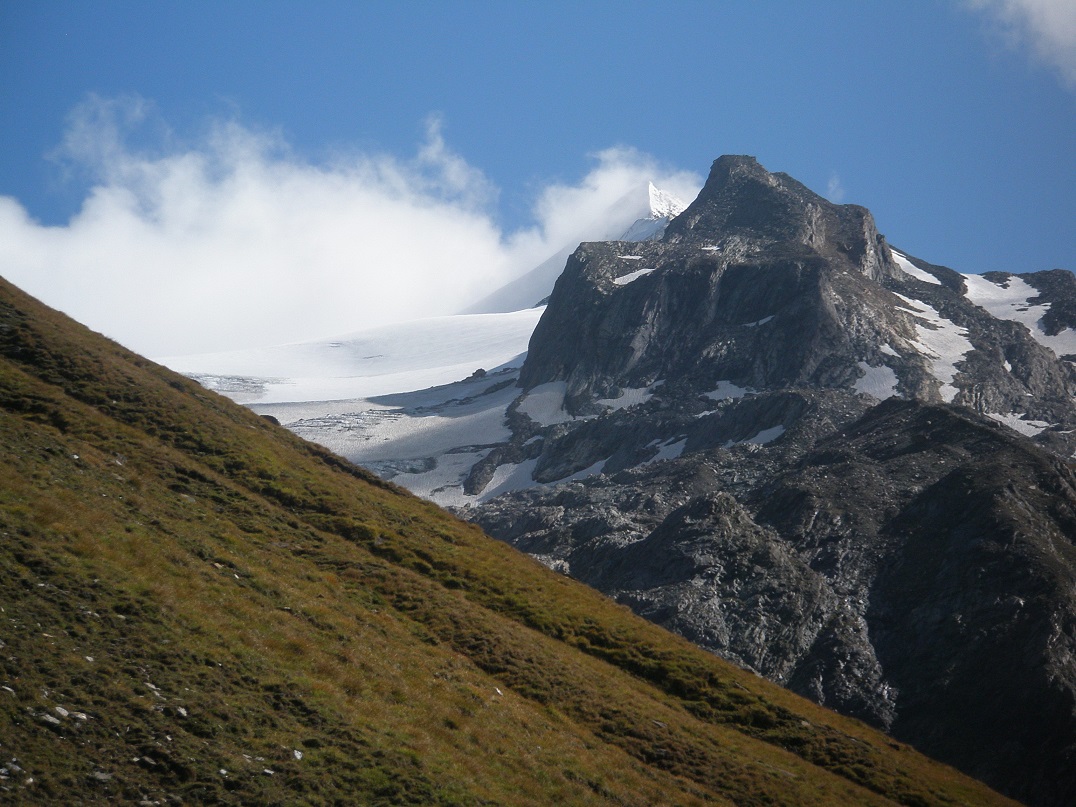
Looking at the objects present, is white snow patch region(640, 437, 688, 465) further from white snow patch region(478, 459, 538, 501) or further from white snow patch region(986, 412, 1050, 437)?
white snow patch region(986, 412, 1050, 437)

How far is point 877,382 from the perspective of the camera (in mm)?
186375

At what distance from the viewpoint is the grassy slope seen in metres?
20.1

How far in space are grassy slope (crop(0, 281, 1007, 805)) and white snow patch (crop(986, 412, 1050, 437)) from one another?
14735 cm

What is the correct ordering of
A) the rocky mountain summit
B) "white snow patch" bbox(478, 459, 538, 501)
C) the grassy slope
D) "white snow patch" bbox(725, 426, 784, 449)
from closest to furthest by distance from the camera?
the grassy slope, the rocky mountain summit, "white snow patch" bbox(725, 426, 784, 449), "white snow patch" bbox(478, 459, 538, 501)

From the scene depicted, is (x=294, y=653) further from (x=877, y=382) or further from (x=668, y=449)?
(x=877, y=382)

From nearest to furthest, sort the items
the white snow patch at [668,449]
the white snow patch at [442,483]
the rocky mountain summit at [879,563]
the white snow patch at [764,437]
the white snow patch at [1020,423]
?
the rocky mountain summit at [879,563]
the white snow patch at [764,437]
the white snow patch at [668,449]
the white snow patch at [1020,423]
the white snow patch at [442,483]

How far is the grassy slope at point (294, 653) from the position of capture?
2006 centimetres

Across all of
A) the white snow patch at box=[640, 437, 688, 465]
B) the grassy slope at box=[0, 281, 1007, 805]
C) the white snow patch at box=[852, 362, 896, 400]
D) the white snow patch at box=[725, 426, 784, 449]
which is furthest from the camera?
the white snow patch at box=[852, 362, 896, 400]

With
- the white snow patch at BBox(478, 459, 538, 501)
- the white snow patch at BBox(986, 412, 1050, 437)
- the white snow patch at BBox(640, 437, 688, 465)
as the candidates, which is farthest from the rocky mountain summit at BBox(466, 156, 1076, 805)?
the white snow patch at BBox(478, 459, 538, 501)

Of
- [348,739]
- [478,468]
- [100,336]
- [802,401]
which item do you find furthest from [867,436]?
[348,739]

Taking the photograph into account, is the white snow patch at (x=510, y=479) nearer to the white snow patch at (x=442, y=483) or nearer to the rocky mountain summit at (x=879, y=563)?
the white snow patch at (x=442, y=483)

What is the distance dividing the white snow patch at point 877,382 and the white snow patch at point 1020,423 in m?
18.1

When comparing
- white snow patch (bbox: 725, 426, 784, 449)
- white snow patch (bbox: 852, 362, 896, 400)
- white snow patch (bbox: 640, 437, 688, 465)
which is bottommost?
white snow patch (bbox: 640, 437, 688, 465)

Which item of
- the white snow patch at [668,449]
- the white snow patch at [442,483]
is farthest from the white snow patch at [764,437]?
the white snow patch at [442,483]
